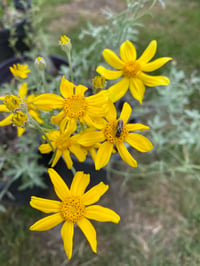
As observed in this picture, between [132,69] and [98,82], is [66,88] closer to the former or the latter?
[98,82]

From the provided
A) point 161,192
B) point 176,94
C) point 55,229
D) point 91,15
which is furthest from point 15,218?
point 91,15

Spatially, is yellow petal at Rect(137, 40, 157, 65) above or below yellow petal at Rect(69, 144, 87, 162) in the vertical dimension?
above

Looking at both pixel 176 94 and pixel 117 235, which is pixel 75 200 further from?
pixel 176 94

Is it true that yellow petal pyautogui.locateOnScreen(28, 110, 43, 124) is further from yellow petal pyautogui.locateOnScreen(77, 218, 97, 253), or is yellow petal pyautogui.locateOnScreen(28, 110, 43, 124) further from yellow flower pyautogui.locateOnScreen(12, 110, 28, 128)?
yellow petal pyautogui.locateOnScreen(77, 218, 97, 253)

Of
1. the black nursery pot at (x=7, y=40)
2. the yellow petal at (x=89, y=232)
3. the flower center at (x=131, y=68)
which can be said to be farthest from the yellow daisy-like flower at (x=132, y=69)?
the black nursery pot at (x=7, y=40)

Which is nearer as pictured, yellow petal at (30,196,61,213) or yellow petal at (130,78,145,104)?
yellow petal at (30,196,61,213)

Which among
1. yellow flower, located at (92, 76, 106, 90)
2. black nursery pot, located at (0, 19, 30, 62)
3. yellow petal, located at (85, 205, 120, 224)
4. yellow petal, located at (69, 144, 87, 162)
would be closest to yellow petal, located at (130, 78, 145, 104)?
yellow flower, located at (92, 76, 106, 90)

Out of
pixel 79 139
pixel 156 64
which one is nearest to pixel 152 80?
pixel 156 64

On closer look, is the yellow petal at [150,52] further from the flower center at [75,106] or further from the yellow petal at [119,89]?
the flower center at [75,106]
